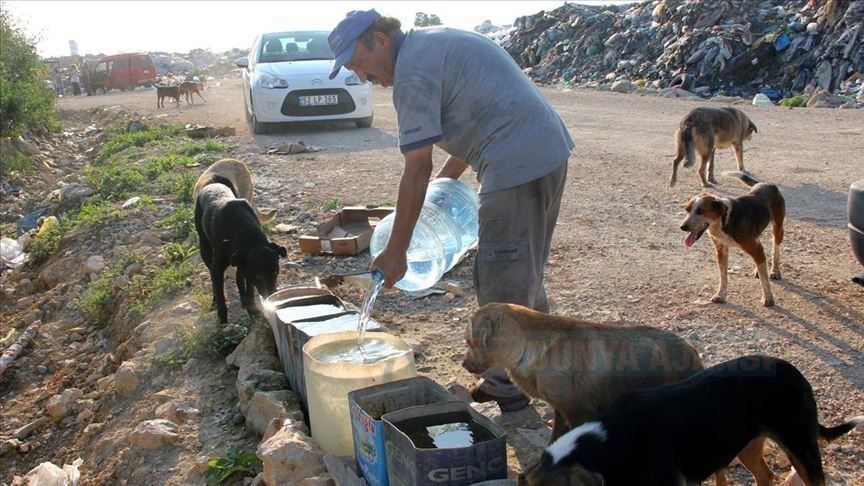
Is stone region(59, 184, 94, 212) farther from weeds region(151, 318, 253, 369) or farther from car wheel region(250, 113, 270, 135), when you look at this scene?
weeds region(151, 318, 253, 369)

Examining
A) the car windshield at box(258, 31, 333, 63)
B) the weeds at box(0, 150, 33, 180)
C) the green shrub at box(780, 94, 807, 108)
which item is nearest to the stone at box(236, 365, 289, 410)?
the car windshield at box(258, 31, 333, 63)

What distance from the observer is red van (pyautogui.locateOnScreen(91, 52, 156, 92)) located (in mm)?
38750

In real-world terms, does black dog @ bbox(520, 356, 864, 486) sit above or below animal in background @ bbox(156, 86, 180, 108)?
below

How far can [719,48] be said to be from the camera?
819 inches

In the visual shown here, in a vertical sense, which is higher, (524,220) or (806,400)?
(524,220)

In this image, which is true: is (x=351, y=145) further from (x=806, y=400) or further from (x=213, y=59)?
(x=213, y=59)

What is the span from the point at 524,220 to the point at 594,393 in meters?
0.93

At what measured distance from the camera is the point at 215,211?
6.34m

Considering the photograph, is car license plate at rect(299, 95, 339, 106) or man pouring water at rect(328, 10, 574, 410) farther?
car license plate at rect(299, 95, 339, 106)

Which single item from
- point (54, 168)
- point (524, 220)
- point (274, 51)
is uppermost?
point (274, 51)

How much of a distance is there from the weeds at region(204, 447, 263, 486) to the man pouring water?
1193mm

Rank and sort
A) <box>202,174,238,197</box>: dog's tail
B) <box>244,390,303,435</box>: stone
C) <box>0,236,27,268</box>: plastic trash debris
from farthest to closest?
<box>0,236,27,268</box>: plastic trash debris → <box>202,174,238,197</box>: dog's tail → <box>244,390,303,435</box>: stone

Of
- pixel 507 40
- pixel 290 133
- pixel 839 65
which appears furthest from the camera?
pixel 507 40

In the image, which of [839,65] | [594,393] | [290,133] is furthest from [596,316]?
[839,65]
